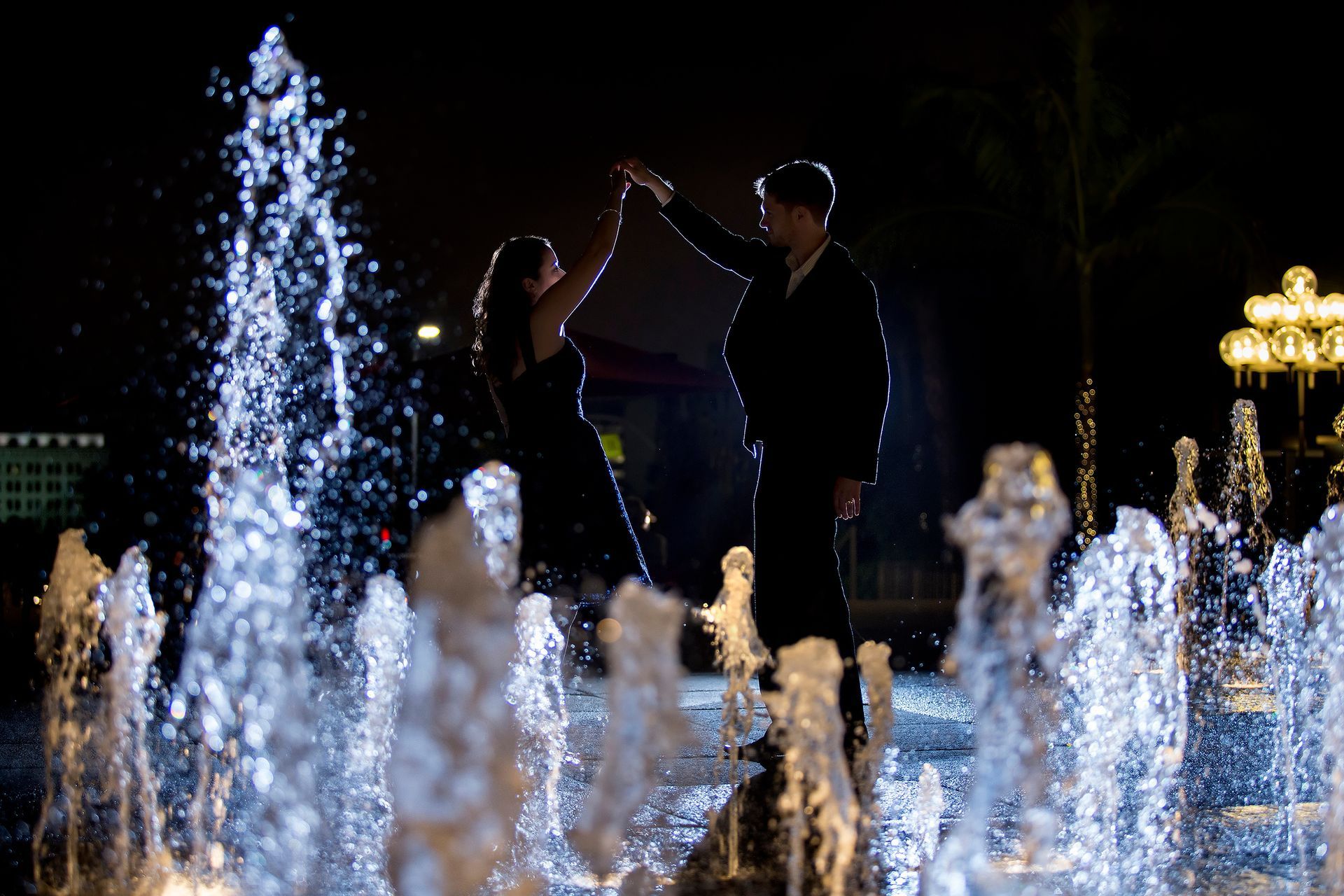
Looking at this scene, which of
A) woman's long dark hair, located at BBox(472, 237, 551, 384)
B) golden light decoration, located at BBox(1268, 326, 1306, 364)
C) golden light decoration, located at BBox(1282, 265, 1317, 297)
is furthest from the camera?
golden light decoration, located at BBox(1282, 265, 1317, 297)

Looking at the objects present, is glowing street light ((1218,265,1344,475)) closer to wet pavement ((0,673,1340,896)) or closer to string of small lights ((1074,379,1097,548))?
string of small lights ((1074,379,1097,548))

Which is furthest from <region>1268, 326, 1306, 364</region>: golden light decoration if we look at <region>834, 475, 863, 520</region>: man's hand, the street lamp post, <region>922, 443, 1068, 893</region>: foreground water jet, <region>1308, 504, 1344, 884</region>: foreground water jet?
<region>922, 443, 1068, 893</region>: foreground water jet

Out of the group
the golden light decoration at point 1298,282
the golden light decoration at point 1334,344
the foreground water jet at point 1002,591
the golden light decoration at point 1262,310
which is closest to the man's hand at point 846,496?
the foreground water jet at point 1002,591

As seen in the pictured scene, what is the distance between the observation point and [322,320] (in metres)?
13.6

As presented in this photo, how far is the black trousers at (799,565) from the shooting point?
12.9 feet

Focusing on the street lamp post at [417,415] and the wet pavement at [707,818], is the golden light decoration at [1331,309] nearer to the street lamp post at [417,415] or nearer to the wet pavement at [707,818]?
the street lamp post at [417,415]

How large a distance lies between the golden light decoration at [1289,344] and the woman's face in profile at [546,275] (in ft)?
38.4

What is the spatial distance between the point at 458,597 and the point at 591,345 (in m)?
10.4

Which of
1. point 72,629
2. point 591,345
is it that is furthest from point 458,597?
point 591,345

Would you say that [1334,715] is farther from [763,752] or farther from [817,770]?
[763,752]

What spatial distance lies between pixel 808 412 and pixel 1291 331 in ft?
38.4

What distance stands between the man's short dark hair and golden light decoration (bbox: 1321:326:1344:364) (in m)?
11.8

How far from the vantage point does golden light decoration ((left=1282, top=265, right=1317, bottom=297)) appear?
14.5 metres

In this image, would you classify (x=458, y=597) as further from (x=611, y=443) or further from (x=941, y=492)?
(x=941, y=492)
